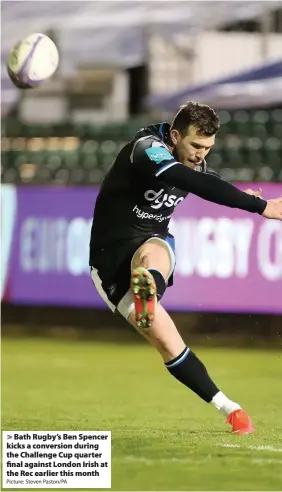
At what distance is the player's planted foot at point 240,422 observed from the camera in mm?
6047

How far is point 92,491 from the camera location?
5453 millimetres

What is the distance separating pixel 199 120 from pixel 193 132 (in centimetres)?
7

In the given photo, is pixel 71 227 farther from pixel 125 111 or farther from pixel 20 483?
pixel 125 111

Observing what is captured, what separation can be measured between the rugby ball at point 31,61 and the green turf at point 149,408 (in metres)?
2.14

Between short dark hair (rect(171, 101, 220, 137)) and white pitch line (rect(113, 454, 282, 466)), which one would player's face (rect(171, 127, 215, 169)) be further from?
white pitch line (rect(113, 454, 282, 466))

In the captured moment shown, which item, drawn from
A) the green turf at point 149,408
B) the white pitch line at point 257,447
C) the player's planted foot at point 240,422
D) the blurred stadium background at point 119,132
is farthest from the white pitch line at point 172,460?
the blurred stadium background at point 119,132

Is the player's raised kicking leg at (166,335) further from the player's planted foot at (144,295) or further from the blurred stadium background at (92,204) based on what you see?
the blurred stadium background at (92,204)

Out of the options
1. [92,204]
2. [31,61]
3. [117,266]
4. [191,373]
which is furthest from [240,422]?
[92,204]

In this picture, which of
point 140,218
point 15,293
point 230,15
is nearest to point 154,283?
point 140,218

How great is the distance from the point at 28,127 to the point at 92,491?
11.1 meters

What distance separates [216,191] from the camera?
19.0 ft

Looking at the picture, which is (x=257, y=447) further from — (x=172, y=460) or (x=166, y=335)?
(x=166, y=335)

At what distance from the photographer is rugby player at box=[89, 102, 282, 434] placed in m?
5.78

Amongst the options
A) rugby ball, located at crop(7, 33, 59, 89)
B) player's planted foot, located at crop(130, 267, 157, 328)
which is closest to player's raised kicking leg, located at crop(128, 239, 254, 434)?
player's planted foot, located at crop(130, 267, 157, 328)
